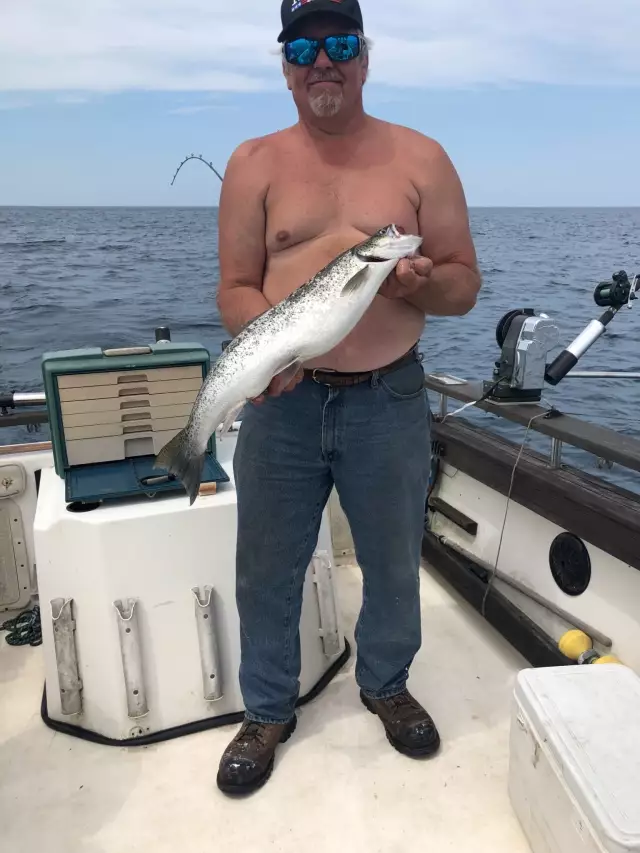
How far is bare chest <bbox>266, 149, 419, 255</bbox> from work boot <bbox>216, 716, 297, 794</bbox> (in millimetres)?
1707

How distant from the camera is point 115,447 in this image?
2.94m

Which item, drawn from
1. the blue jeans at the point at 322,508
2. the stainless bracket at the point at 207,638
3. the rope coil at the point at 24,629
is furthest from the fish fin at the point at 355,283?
the rope coil at the point at 24,629

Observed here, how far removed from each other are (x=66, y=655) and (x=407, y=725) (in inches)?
50.8

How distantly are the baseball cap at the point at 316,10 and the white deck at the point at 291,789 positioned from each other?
8.02 ft

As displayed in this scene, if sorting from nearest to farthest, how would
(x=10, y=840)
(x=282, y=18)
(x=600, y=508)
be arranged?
1. (x=282, y=18)
2. (x=10, y=840)
3. (x=600, y=508)

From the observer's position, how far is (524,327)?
3.35 meters

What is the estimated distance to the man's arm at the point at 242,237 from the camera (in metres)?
2.26

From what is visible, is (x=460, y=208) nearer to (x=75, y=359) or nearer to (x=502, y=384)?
(x=502, y=384)

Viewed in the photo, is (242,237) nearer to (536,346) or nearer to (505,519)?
(536,346)

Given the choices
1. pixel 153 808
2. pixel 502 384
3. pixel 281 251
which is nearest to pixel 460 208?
pixel 281 251

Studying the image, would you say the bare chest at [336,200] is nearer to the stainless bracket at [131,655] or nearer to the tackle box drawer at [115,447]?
the tackle box drawer at [115,447]

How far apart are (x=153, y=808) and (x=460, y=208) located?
2231 millimetres

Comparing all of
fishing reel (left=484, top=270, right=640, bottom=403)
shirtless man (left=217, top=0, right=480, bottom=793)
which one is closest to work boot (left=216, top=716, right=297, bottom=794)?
shirtless man (left=217, top=0, right=480, bottom=793)

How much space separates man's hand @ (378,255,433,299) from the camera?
1.91 metres
